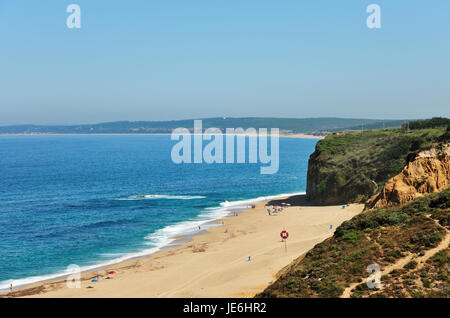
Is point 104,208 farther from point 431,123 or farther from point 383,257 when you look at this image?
point 431,123

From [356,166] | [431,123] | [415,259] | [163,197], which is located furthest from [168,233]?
[431,123]

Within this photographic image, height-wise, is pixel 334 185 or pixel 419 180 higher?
pixel 419 180

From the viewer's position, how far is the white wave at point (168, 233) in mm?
34281

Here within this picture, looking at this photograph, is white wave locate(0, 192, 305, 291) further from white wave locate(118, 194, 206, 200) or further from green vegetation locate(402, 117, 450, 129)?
green vegetation locate(402, 117, 450, 129)

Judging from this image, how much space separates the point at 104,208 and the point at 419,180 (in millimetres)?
45903

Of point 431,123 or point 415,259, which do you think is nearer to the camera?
point 415,259

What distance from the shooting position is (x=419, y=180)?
29422 mm

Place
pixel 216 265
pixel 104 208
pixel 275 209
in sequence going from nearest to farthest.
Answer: pixel 216 265, pixel 275 209, pixel 104 208

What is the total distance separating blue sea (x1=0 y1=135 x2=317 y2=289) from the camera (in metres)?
40.5

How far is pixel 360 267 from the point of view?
62.0 feet

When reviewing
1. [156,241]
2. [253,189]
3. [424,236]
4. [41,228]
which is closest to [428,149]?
[424,236]

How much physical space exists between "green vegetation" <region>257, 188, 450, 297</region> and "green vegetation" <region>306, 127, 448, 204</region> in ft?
113

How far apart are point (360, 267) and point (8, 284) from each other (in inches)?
1067

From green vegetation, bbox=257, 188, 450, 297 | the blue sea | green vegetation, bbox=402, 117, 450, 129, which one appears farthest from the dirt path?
green vegetation, bbox=402, 117, 450, 129
